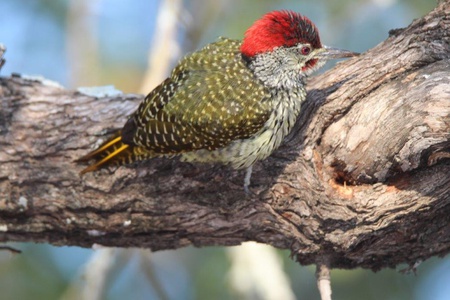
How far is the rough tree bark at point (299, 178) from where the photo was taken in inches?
131

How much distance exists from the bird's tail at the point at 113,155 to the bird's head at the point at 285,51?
789 mm

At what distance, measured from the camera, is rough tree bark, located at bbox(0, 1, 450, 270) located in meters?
3.34

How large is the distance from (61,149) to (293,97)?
1365 millimetres

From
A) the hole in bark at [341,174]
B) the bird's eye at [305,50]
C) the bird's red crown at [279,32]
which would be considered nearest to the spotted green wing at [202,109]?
the bird's red crown at [279,32]

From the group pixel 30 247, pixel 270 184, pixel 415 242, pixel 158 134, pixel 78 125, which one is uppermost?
pixel 30 247

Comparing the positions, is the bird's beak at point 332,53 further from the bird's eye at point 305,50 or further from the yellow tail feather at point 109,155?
the yellow tail feather at point 109,155

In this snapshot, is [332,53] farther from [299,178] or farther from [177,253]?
[177,253]

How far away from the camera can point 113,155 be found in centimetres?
393

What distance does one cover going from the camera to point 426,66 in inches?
135

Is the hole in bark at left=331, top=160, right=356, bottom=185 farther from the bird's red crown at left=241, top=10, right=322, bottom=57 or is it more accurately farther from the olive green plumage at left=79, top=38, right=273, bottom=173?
the bird's red crown at left=241, top=10, right=322, bottom=57

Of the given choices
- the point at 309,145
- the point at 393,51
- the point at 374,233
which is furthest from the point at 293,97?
the point at 374,233

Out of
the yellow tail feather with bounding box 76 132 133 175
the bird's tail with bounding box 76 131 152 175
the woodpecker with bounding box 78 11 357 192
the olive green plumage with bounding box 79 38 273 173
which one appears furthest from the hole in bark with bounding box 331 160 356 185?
the yellow tail feather with bounding box 76 132 133 175

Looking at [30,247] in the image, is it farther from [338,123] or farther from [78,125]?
[338,123]

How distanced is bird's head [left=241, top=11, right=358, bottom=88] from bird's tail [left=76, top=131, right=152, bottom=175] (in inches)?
31.0
